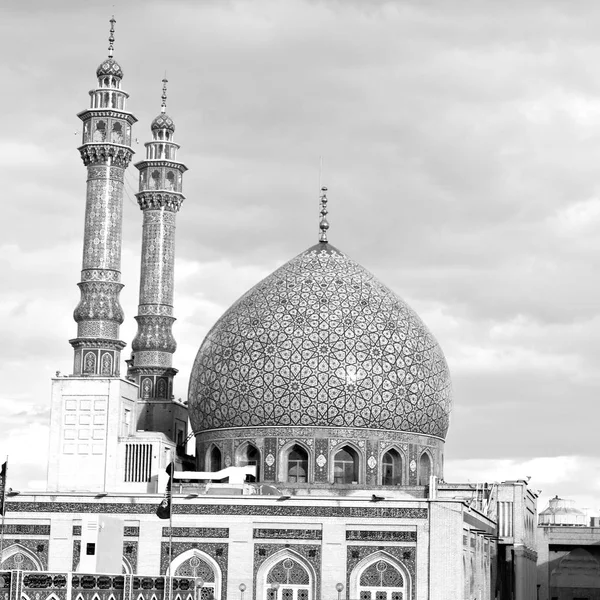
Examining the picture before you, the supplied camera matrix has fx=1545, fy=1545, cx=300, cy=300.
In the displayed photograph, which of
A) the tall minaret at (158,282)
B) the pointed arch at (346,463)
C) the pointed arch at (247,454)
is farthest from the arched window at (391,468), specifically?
the tall minaret at (158,282)

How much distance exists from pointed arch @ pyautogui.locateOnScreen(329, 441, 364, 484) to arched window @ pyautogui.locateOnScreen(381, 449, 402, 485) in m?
0.55

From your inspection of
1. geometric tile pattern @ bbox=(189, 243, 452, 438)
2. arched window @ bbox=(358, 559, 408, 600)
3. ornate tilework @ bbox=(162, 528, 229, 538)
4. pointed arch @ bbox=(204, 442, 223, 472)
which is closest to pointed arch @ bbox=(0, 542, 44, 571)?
ornate tilework @ bbox=(162, 528, 229, 538)

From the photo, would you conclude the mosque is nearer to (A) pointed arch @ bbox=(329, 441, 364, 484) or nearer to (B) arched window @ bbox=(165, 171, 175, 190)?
(A) pointed arch @ bbox=(329, 441, 364, 484)

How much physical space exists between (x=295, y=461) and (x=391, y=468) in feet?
6.58

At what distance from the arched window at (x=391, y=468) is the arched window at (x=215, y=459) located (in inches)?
137

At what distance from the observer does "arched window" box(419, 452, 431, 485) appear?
105ft

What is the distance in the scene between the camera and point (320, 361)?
31.7 metres

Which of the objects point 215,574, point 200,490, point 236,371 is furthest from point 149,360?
point 215,574

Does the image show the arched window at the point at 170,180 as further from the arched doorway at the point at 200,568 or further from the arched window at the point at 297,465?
the arched doorway at the point at 200,568

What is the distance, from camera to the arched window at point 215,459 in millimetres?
32312

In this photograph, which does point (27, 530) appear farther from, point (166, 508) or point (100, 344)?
→ point (100, 344)

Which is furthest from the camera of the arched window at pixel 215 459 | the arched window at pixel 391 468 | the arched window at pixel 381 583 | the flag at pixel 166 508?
the arched window at pixel 215 459

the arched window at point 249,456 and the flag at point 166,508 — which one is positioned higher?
the arched window at point 249,456

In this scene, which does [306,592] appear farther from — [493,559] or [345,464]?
[493,559]
